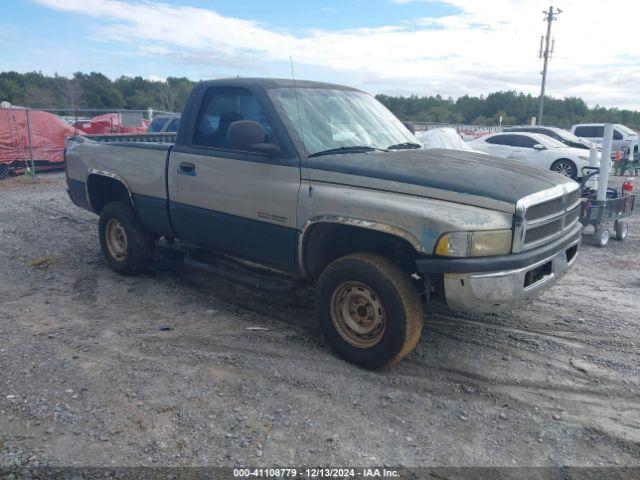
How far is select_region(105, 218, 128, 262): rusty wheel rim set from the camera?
6.16m

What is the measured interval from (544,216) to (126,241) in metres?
4.18

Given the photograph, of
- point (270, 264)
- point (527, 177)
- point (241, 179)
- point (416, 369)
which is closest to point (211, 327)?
point (270, 264)

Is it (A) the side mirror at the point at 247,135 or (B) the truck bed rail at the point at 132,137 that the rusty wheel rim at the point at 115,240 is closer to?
(B) the truck bed rail at the point at 132,137

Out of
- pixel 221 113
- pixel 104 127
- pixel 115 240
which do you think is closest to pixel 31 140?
pixel 104 127

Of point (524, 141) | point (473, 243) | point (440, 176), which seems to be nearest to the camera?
point (473, 243)

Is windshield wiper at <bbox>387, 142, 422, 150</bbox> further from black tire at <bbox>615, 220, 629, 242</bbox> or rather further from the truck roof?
black tire at <bbox>615, 220, 629, 242</bbox>

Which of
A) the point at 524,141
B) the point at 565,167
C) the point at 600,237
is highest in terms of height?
the point at 524,141

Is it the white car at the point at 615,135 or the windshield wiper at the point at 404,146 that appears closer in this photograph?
the windshield wiper at the point at 404,146

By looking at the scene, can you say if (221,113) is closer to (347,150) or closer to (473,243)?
(347,150)

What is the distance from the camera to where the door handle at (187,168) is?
16.5 feet

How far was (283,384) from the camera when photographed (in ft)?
12.7

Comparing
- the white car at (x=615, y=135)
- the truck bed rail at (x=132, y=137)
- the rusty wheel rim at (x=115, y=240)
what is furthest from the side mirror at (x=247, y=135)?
the white car at (x=615, y=135)

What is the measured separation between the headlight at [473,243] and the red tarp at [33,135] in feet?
48.0

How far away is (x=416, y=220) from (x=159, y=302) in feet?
9.70
